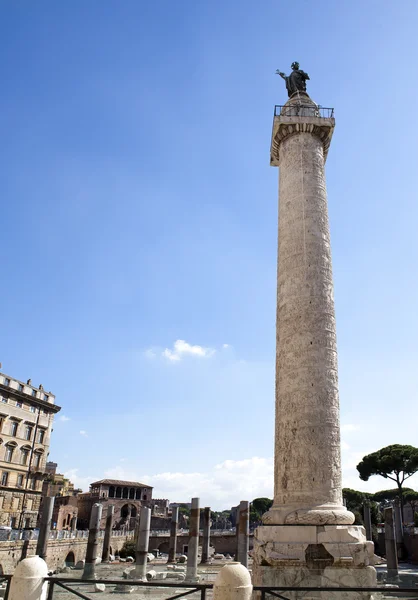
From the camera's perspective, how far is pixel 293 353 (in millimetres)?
10680

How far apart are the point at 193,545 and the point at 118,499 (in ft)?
167

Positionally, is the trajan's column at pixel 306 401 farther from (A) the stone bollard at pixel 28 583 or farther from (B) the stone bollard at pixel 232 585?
(A) the stone bollard at pixel 28 583

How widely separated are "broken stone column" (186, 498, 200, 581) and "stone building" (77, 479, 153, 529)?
44.5 metres

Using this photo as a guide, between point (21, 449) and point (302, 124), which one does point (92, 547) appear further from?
point (302, 124)

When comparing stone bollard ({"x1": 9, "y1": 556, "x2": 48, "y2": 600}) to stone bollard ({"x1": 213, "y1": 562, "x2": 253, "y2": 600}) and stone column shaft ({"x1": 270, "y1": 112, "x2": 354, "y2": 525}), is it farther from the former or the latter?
stone column shaft ({"x1": 270, "y1": 112, "x2": 354, "y2": 525})

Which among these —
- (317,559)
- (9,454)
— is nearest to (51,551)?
(9,454)

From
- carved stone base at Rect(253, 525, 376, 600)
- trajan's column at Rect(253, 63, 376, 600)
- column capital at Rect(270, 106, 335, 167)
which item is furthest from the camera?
column capital at Rect(270, 106, 335, 167)

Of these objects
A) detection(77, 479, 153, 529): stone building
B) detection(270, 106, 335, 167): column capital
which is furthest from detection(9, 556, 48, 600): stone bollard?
detection(77, 479, 153, 529): stone building

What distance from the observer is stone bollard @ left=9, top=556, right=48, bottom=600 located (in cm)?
575

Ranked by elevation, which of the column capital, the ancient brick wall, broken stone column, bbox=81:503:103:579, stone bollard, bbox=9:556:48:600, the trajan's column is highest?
the column capital

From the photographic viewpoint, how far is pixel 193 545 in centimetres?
2166

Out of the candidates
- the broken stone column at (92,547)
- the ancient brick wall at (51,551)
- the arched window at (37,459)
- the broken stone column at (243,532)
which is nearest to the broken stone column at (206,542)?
the ancient brick wall at (51,551)

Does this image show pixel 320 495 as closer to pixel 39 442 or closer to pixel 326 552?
pixel 326 552

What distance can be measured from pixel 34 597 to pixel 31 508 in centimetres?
3987
